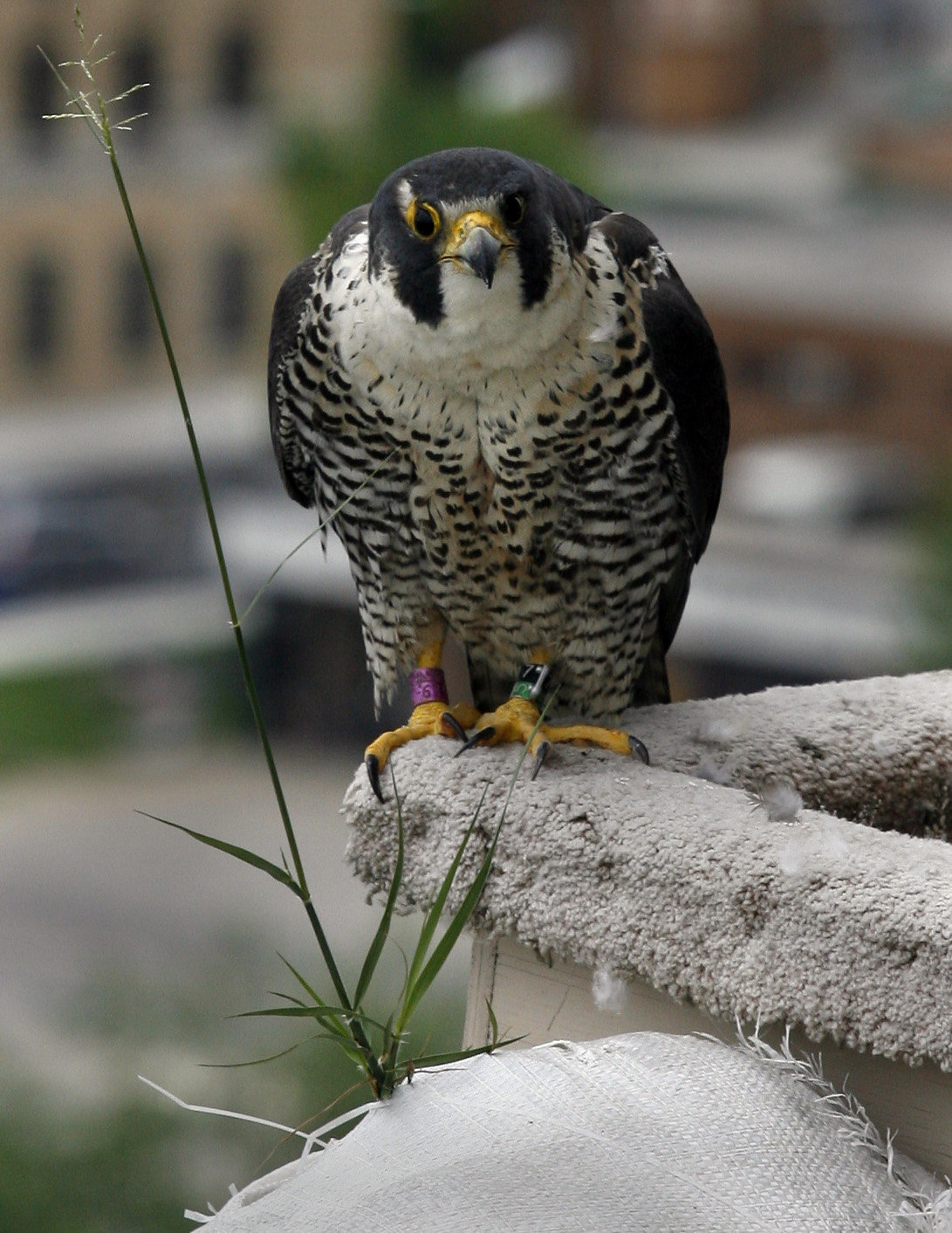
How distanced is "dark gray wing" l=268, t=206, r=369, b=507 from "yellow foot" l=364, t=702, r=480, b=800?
37cm

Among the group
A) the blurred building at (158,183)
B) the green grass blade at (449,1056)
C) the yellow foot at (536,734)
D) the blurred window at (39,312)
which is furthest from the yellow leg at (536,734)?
the blurred window at (39,312)

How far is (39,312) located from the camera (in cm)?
2016

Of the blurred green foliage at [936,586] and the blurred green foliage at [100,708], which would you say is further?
the blurred green foliage at [100,708]

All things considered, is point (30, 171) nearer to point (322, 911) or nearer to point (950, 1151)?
point (322, 911)

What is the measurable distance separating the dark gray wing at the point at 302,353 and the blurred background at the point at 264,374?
9495 millimetres

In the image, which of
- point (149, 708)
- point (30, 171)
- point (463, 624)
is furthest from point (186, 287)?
point (463, 624)

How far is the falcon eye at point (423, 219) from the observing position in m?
1.94

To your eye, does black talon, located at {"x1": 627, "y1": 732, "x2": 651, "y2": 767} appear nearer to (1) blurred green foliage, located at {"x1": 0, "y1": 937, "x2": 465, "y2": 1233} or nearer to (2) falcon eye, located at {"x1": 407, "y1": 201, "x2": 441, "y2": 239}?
(2) falcon eye, located at {"x1": 407, "y1": 201, "x2": 441, "y2": 239}

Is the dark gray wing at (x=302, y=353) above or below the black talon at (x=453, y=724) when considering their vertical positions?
above

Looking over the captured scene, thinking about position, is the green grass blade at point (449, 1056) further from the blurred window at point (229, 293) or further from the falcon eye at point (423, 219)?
the blurred window at point (229, 293)

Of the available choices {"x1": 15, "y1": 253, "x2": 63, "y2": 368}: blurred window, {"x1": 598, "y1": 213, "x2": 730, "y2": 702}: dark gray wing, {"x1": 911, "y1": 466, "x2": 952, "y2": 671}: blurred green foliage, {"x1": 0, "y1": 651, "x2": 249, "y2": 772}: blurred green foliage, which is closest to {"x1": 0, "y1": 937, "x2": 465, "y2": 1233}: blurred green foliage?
{"x1": 598, "y1": 213, "x2": 730, "y2": 702}: dark gray wing

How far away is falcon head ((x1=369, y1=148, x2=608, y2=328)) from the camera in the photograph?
6.30 feet

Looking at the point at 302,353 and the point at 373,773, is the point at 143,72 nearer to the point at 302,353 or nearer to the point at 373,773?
the point at 302,353

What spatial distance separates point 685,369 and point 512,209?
40cm
